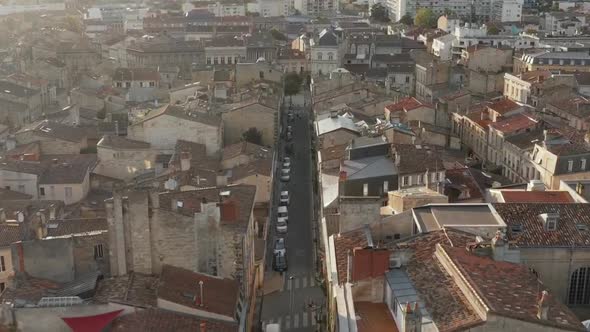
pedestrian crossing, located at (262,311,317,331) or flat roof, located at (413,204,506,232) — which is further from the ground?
flat roof, located at (413,204,506,232)

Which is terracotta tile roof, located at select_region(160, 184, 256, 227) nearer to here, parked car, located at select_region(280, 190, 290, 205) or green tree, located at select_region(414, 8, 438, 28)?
parked car, located at select_region(280, 190, 290, 205)

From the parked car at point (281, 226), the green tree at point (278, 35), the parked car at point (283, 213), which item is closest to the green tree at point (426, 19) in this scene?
the green tree at point (278, 35)

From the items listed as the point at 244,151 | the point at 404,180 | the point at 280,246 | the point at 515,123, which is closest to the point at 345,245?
the point at 404,180

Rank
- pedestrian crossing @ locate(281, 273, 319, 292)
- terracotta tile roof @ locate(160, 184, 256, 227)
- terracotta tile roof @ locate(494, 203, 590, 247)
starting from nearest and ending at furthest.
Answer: terracotta tile roof @ locate(494, 203, 590, 247)
terracotta tile roof @ locate(160, 184, 256, 227)
pedestrian crossing @ locate(281, 273, 319, 292)

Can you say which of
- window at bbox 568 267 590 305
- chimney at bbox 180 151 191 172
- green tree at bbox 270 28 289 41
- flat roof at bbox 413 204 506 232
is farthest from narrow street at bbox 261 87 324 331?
green tree at bbox 270 28 289 41

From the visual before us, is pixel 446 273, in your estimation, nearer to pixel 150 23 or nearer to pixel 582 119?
pixel 582 119
